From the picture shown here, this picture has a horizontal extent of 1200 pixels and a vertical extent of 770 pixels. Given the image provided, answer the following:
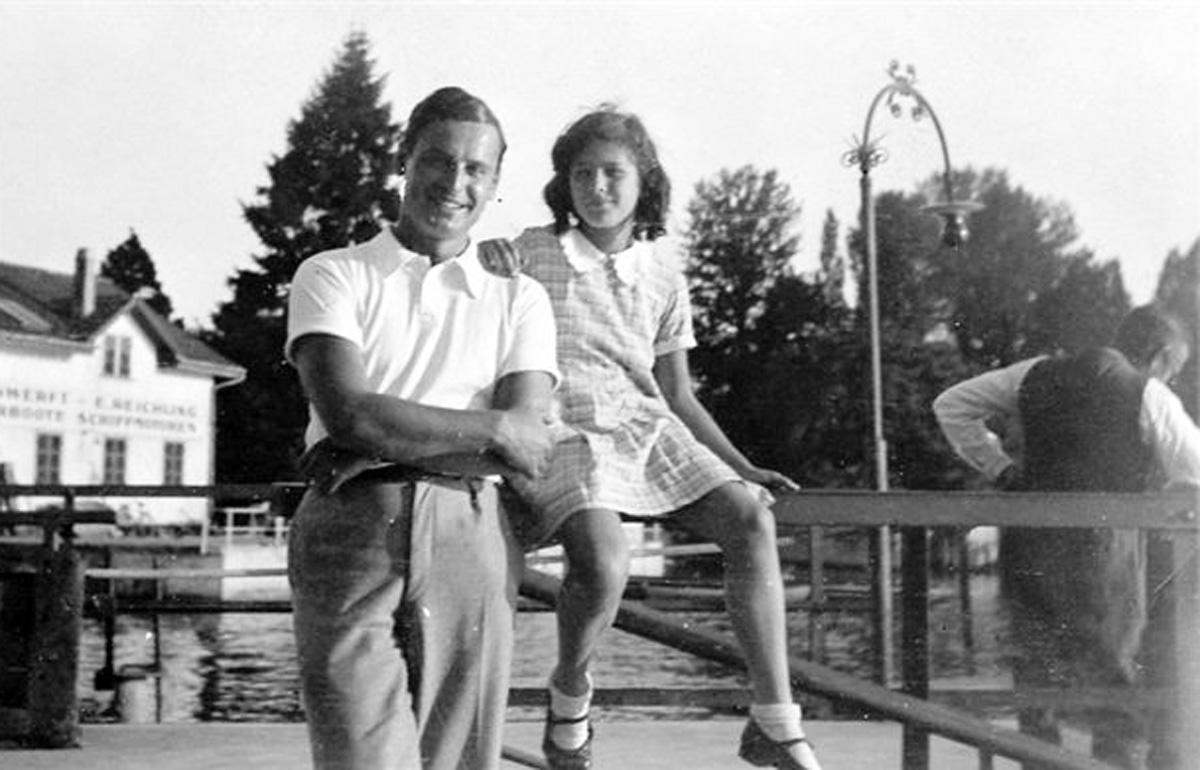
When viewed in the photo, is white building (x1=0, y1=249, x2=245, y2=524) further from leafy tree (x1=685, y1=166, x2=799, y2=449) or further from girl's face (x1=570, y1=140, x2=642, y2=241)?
girl's face (x1=570, y1=140, x2=642, y2=241)

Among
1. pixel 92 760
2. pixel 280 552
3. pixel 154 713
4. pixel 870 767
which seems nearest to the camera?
pixel 870 767

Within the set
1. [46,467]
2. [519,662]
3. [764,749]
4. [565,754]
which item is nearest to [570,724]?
[565,754]

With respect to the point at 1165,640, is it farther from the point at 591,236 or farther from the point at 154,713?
the point at 154,713

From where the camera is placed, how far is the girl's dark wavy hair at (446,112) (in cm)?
247

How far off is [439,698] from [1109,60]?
2.66m

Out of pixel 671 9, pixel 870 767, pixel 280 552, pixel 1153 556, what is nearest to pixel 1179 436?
pixel 1153 556

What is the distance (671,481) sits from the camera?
2.89 metres

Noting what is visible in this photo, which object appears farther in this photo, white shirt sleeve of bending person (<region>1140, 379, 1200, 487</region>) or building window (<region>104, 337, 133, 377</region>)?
building window (<region>104, 337, 133, 377</region>)

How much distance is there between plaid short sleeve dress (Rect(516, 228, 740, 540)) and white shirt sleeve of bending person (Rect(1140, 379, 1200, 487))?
1.44m

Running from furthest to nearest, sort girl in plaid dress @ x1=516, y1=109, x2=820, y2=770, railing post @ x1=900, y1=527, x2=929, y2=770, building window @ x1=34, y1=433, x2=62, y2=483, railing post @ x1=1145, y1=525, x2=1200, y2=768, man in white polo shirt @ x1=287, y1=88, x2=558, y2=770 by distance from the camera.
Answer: building window @ x1=34, y1=433, x2=62, y2=483 → railing post @ x1=1145, y1=525, x2=1200, y2=768 → railing post @ x1=900, y1=527, x2=929, y2=770 → girl in plaid dress @ x1=516, y1=109, x2=820, y2=770 → man in white polo shirt @ x1=287, y1=88, x2=558, y2=770

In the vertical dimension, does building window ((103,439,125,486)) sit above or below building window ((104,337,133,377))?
below

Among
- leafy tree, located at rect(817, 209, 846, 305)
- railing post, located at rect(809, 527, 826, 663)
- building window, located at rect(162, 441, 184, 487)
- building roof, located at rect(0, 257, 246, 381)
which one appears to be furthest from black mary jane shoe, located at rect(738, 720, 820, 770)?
building window, located at rect(162, 441, 184, 487)

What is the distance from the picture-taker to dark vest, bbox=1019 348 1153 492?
4.02 m

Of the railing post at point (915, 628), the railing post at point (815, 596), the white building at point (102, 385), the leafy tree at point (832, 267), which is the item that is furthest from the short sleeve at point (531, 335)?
the leafy tree at point (832, 267)
